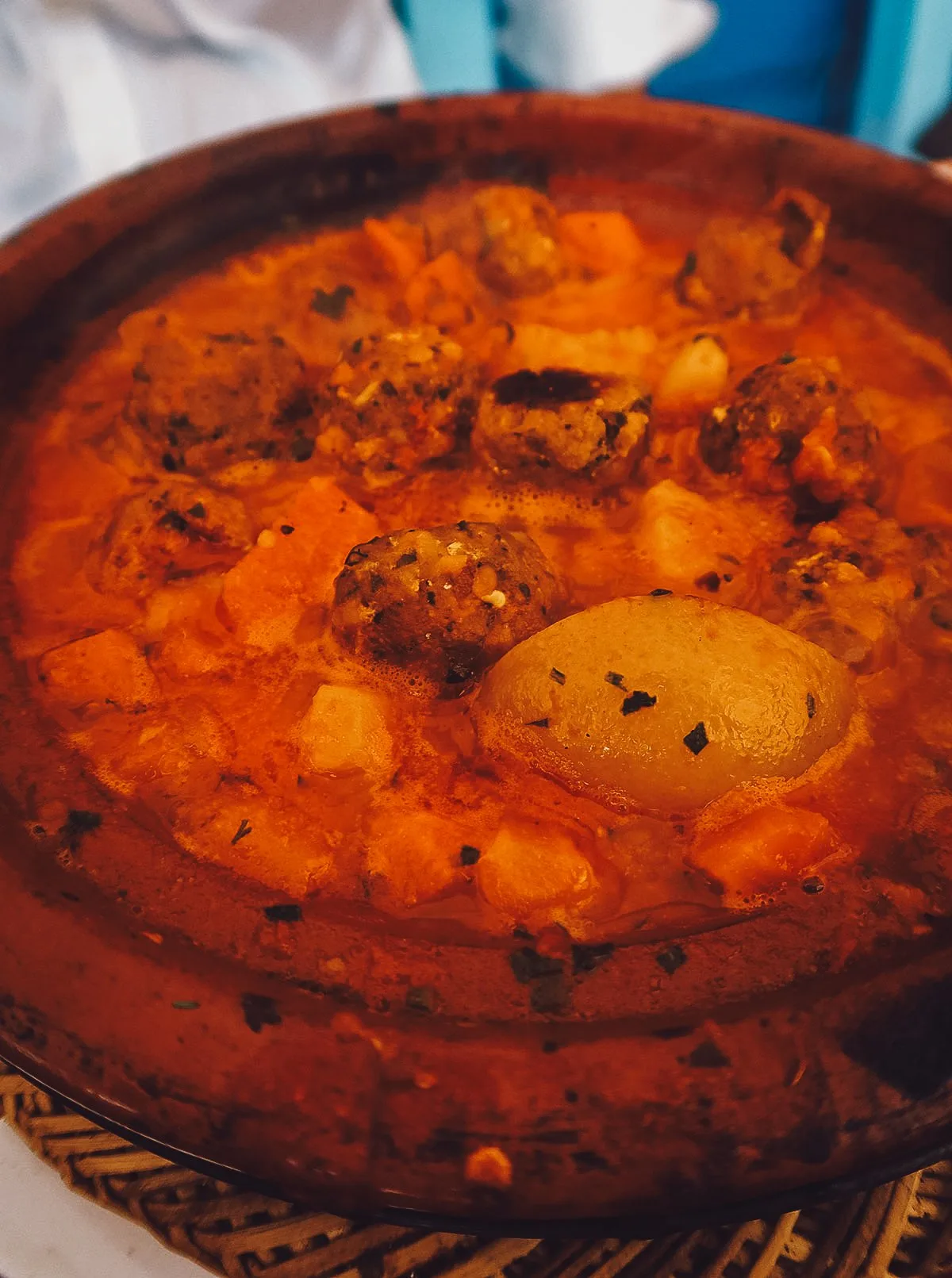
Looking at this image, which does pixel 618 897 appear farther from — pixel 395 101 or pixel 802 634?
pixel 395 101

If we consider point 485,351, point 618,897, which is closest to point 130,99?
point 485,351

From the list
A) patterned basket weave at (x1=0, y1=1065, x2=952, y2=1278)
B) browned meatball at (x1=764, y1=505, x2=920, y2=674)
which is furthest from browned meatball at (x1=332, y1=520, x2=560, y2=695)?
patterned basket weave at (x1=0, y1=1065, x2=952, y2=1278)

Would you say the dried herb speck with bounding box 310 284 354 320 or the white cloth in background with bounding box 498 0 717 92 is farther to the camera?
the white cloth in background with bounding box 498 0 717 92

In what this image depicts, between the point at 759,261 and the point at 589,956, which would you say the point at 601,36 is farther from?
the point at 589,956

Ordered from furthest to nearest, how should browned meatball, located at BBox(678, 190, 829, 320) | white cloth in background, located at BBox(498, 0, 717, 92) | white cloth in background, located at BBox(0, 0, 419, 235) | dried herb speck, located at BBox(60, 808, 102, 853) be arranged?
white cloth in background, located at BBox(498, 0, 717, 92), white cloth in background, located at BBox(0, 0, 419, 235), browned meatball, located at BBox(678, 190, 829, 320), dried herb speck, located at BBox(60, 808, 102, 853)

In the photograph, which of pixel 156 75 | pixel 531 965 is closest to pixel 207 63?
pixel 156 75

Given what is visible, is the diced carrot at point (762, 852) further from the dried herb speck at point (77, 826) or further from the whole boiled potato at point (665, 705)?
the dried herb speck at point (77, 826)

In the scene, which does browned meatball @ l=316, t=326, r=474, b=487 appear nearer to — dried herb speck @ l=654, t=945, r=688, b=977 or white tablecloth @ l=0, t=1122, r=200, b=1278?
dried herb speck @ l=654, t=945, r=688, b=977
